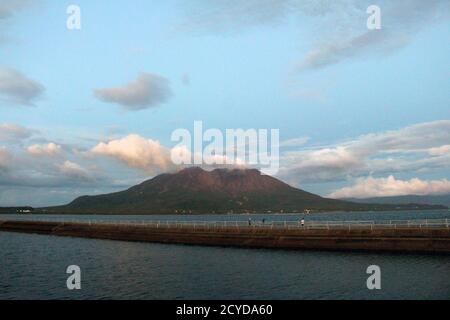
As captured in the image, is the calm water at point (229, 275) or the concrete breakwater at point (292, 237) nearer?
the calm water at point (229, 275)

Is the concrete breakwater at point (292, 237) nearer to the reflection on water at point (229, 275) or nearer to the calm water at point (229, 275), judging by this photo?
the reflection on water at point (229, 275)

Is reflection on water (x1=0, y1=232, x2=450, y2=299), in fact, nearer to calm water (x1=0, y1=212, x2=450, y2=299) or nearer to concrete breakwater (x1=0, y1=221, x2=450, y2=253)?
calm water (x1=0, y1=212, x2=450, y2=299)

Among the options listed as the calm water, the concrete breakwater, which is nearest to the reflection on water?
the calm water

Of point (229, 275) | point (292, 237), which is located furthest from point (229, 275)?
point (292, 237)

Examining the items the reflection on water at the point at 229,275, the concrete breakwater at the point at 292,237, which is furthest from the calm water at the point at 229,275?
the concrete breakwater at the point at 292,237
